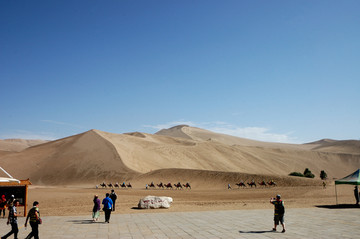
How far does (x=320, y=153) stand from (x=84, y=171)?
4030 inches

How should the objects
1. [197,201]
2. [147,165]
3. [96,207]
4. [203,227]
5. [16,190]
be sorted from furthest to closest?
[147,165] < [197,201] < [16,190] < [96,207] < [203,227]

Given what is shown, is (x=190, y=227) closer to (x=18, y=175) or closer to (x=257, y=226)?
(x=257, y=226)

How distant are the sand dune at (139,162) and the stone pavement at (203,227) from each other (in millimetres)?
35943

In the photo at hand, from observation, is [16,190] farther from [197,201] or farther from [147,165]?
[147,165]

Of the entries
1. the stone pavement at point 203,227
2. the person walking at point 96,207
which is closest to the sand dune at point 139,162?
the stone pavement at point 203,227

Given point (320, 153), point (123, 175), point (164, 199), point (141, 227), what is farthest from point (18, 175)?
point (320, 153)

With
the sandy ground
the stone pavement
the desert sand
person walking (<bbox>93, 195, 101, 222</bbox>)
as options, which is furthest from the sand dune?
person walking (<bbox>93, 195, 101, 222</bbox>)

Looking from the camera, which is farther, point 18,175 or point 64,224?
point 18,175

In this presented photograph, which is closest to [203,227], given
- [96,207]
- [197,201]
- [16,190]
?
[96,207]

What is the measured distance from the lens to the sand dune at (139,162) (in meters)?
63.6

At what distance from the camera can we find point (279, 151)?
124 m

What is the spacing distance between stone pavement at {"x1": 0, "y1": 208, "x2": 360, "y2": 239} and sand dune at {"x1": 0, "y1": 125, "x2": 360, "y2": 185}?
35.9 m

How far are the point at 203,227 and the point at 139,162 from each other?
6295cm

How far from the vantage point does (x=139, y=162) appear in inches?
3017
